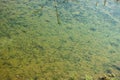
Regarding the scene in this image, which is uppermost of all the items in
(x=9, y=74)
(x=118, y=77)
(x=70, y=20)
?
(x=70, y=20)

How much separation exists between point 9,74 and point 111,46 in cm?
145

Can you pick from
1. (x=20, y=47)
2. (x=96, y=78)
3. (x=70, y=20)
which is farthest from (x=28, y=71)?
(x=70, y=20)

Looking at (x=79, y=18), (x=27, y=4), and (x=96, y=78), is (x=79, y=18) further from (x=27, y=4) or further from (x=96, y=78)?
(x=96, y=78)

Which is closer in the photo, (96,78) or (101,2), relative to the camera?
(96,78)

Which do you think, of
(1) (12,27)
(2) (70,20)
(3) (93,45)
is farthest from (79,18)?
(1) (12,27)

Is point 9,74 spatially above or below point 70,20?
below

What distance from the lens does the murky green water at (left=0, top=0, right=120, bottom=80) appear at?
2.79m

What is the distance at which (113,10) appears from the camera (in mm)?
4113

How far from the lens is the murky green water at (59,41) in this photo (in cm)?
279

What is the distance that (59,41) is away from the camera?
10.6 feet

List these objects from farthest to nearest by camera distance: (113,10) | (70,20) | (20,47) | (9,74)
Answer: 1. (113,10)
2. (70,20)
3. (20,47)
4. (9,74)

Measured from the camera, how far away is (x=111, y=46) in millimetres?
3346

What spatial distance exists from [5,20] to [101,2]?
1712 millimetres

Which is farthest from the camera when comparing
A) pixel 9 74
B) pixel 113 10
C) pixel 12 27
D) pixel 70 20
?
pixel 113 10
